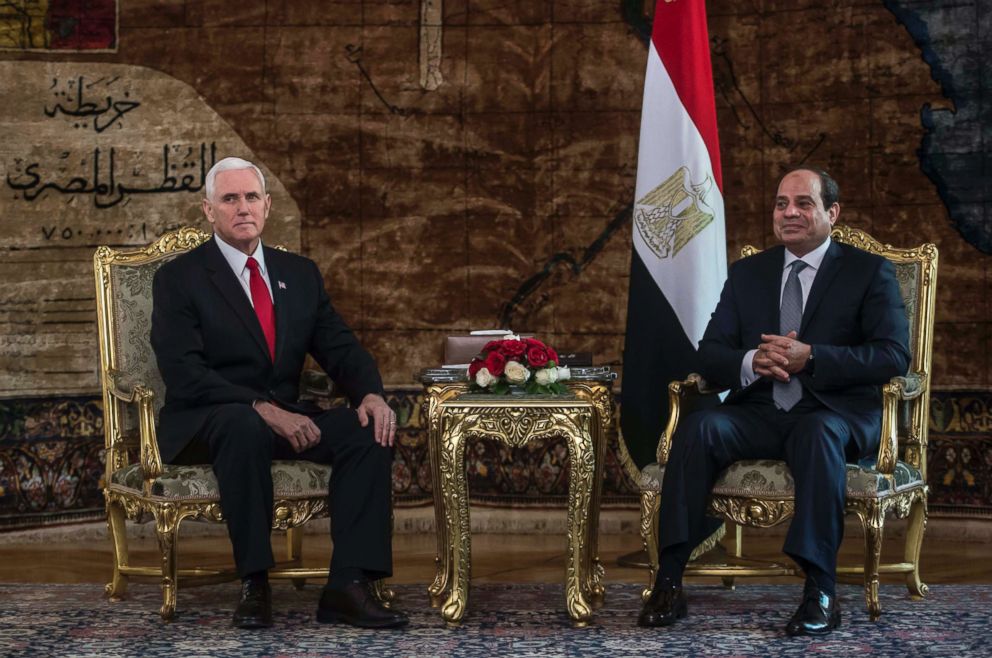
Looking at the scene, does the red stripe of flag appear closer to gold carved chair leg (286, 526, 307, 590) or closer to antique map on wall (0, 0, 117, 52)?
gold carved chair leg (286, 526, 307, 590)

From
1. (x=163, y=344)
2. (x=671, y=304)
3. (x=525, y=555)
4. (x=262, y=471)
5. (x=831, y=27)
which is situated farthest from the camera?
(x=831, y=27)

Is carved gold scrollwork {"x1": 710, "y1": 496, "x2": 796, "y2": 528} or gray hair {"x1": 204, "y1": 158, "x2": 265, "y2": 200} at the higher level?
gray hair {"x1": 204, "y1": 158, "x2": 265, "y2": 200}

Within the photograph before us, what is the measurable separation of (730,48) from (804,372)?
9.35ft

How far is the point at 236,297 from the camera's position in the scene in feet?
14.3

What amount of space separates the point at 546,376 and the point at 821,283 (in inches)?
41.7

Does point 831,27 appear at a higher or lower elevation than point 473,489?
higher

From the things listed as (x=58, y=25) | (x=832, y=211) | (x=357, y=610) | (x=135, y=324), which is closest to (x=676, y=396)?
(x=832, y=211)

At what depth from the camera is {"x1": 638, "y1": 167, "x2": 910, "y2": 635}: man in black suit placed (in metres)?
3.82

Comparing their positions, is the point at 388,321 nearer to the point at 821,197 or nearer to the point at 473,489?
the point at 473,489

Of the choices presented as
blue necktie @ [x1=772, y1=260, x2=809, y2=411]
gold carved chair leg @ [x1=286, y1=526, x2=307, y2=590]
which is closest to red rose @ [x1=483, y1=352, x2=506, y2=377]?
blue necktie @ [x1=772, y1=260, x2=809, y2=411]

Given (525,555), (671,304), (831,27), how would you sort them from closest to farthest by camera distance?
(671,304)
(525,555)
(831,27)

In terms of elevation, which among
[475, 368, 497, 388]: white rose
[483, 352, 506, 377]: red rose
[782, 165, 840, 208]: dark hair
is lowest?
[475, 368, 497, 388]: white rose

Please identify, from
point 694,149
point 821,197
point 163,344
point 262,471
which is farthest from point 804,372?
point 163,344

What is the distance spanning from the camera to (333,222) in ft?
21.8
